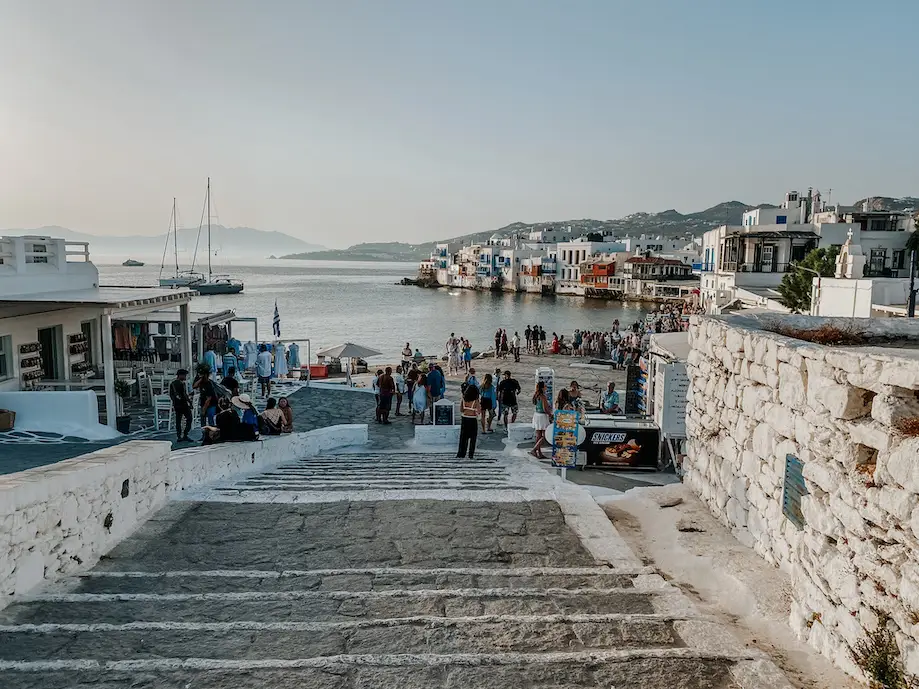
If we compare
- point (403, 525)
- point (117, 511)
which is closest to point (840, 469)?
point (403, 525)

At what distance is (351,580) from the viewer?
193 inches

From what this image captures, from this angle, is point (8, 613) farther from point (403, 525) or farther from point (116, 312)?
point (116, 312)

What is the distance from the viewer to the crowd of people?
30.5 feet

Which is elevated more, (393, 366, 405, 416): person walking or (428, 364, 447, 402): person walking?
(428, 364, 447, 402): person walking

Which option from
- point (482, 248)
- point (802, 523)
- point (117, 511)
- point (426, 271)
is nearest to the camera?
point (802, 523)

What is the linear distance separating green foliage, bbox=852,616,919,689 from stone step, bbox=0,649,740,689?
0.61m

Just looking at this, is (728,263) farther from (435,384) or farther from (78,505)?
(78,505)

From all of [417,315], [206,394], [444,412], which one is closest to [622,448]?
[444,412]

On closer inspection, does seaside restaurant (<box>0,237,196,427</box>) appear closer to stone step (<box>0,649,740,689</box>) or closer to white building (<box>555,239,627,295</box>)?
stone step (<box>0,649,740,689</box>)

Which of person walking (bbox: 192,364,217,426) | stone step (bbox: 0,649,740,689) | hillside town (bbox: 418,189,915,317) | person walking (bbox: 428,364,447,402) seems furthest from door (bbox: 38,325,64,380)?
hillside town (bbox: 418,189,915,317)

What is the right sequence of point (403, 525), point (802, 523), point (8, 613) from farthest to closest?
1. point (403, 525)
2. point (802, 523)
3. point (8, 613)

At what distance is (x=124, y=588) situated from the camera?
15.5ft

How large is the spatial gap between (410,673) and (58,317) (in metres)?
13.6

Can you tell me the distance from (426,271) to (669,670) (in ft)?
471
